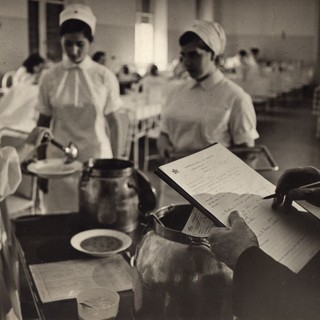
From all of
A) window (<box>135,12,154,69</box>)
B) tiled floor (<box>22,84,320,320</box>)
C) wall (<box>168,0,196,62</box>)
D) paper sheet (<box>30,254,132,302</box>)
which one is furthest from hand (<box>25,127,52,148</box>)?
wall (<box>168,0,196,62</box>)

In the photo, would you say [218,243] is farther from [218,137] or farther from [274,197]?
[218,137]

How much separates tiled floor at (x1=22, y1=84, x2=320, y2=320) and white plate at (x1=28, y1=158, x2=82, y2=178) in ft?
5.73

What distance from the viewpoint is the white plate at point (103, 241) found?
1124 millimetres

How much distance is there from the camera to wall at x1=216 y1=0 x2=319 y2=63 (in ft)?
35.6

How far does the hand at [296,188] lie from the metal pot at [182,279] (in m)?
0.14

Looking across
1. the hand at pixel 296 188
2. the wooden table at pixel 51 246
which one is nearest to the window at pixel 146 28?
the wooden table at pixel 51 246

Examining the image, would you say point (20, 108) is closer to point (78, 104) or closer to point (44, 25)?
point (78, 104)

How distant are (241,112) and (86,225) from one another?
0.86 m

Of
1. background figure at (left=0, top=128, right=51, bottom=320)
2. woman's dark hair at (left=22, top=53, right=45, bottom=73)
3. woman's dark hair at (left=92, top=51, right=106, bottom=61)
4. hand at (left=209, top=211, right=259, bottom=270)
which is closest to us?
hand at (left=209, top=211, right=259, bottom=270)

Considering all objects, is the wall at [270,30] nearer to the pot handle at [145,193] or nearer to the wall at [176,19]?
the wall at [176,19]

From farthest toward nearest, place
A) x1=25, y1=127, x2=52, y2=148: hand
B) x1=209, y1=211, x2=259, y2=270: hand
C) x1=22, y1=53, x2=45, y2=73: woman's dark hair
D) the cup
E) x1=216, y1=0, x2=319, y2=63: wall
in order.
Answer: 1. x1=216, y1=0, x2=319, y2=63: wall
2. x1=22, y1=53, x2=45, y2=73: woman's dark hair
3. x1=25, y1=127, x2=52, y2=148: hand
4. the cup
5. x1=209, y1=211, x2=259, y2=270: hand

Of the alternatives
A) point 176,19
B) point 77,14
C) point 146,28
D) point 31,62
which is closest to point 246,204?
point 77,14

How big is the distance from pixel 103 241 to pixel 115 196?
0.38 ft

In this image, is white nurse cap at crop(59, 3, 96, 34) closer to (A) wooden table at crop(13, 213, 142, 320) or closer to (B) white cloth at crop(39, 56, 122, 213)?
(B) white cloth at crop(39, 56, 122, 213)
